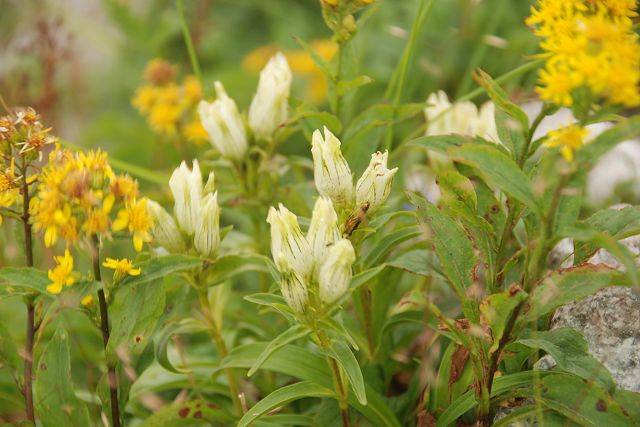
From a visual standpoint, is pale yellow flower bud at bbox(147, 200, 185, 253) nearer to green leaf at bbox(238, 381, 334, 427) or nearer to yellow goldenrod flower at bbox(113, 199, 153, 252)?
yellow goldenrod flower at bbox(113, 199, 153, 252)

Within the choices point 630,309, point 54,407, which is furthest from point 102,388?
point 630,309

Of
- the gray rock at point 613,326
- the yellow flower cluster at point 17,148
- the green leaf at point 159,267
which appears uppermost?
the yellow flower cluster at point 17,148

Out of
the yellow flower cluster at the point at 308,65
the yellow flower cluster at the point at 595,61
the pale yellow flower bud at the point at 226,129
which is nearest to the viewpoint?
the yellow flower cluster at the point at 595,61

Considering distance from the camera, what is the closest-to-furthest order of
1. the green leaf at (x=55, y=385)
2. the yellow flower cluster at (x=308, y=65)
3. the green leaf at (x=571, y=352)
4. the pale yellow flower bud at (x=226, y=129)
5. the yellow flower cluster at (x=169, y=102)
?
the green leaf at (x=571, y=352), the green leaf at (x=55, y=385), the pale yellow flower bud at (x=226, y=129), the yellow flower cluster at (x=169, y=102), the yellow flower cluster at (x=308, y=65)

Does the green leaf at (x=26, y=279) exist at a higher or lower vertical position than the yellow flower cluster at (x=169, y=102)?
higher

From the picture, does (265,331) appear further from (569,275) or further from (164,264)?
(569,275)

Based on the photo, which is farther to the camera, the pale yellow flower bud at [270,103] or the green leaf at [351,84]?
the pale yellow flower bud at [270,103]

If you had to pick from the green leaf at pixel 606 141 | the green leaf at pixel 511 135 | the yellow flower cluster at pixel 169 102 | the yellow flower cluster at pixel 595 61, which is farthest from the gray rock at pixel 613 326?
the yellow flower cluster at pixel 169 102

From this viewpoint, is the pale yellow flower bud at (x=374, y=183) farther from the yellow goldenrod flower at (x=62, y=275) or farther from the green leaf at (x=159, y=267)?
the yellow goldenrod flower at (x=62, y=275)
